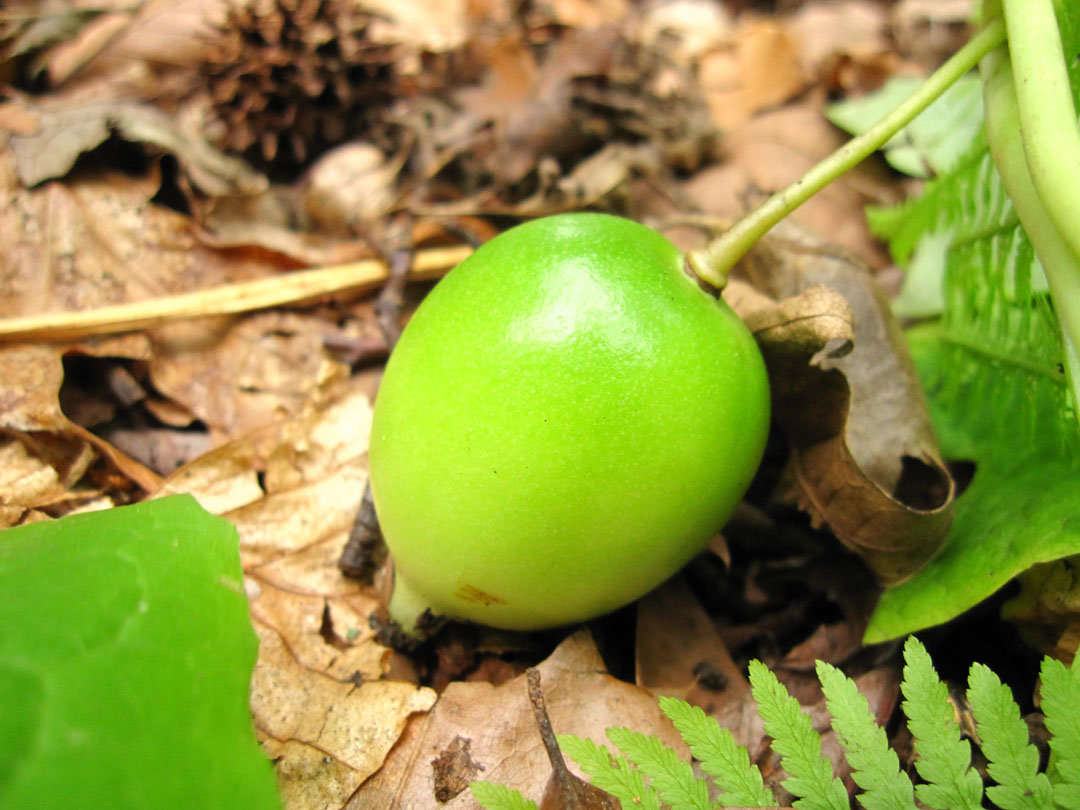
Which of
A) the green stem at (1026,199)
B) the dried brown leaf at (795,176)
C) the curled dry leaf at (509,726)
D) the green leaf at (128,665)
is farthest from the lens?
the dried brown leaf at (795,176)

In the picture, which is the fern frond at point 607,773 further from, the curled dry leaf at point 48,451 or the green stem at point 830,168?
the curled dry leaf at point 48,451

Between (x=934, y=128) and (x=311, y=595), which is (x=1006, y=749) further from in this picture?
(x=934, y=128)

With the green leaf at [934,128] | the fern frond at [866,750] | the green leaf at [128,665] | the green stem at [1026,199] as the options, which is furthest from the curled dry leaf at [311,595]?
the green leaf at [934,128]

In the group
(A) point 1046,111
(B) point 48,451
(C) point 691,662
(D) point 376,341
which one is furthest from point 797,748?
(B) point 48,451

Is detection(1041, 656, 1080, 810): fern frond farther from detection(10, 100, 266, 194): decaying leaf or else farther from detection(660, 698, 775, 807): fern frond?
detection(10, 100, 266, 194): decaying leaf

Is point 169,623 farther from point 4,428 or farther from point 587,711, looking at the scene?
point 4,428

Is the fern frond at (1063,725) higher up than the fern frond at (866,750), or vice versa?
the fern frond at (1063,725)
